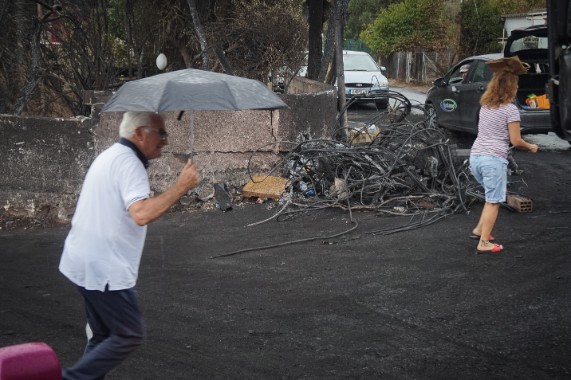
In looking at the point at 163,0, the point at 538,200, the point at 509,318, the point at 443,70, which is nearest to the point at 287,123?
the point at 538,200

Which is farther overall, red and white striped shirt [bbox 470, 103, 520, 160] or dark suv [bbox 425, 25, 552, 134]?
dark suv [bbox 425, 25, 552, 134]

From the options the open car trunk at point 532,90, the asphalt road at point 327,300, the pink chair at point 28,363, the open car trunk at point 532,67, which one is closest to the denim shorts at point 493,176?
the asphalt road at point 327,300

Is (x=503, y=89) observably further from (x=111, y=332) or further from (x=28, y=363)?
(x=28, y=363)

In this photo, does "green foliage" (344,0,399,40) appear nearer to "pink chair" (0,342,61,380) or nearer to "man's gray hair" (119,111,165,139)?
"man's gray hair" (119,111,165,139)

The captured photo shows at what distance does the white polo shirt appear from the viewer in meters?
3.77

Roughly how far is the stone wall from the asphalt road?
0.75m

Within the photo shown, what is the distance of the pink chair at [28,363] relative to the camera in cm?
307

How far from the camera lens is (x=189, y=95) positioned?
4438 mm

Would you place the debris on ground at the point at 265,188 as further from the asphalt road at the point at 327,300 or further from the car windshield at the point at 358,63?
the car windshield at the point at 358,63

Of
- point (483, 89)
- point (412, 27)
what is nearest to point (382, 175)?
point (483, 89)

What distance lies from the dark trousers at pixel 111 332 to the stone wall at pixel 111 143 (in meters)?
5.54

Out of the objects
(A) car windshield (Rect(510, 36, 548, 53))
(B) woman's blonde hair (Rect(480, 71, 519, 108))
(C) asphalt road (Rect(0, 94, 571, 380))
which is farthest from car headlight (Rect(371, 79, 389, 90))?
(B) woman's blonde hair (Rect(480, 71, 519, 108))

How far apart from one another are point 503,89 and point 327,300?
2.80 meters

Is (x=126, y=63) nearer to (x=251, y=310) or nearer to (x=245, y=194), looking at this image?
(x=245, y=194)
